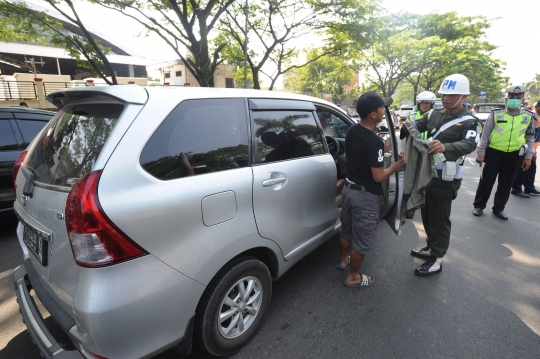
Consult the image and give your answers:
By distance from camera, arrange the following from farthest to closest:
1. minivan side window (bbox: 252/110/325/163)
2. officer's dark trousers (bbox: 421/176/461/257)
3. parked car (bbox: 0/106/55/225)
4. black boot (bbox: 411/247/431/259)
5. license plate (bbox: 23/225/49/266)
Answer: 1. parked car (bbox: 0/106/55/225)
2. black boot (bbox: 411/247/431/259)
3. officer's dark trousers (bbox: 421/176/461/257)
4. minivan side window (bbox: 252/110/325/163)
5. license plate (bbox: 23/225/49/266)

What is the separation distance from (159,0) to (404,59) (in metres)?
17.9

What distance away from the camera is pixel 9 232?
4.01 m

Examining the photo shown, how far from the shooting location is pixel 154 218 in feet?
4.84

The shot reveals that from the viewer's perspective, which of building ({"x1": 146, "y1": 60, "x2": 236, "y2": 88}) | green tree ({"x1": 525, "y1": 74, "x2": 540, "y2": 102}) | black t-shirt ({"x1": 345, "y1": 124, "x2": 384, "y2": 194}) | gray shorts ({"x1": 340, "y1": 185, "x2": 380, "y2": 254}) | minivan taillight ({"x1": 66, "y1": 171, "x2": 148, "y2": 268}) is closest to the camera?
minivan taillight ({"x1": 66, "y1": 171, "x2": 148, "y2": 268})

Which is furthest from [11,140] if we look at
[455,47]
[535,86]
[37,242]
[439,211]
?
[535,86]

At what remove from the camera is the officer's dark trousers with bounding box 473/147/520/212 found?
4.46 metres

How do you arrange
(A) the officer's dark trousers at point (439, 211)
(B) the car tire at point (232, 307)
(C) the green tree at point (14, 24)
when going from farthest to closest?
(C) the green tree at point (14, 24) < (A) the officer's dark trousers at point (439, 211) < (B) the car tire at point (232, 307)

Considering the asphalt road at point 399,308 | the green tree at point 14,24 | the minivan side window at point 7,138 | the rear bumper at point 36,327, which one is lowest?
the asphalt road at point 399,308

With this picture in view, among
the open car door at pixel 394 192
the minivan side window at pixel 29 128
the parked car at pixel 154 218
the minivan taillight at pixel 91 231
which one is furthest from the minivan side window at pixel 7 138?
the open car door at pixel 394 192

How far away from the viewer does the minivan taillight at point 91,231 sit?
1352 millimetres

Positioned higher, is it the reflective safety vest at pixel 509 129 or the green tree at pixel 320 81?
the green tree at pixel 320 81

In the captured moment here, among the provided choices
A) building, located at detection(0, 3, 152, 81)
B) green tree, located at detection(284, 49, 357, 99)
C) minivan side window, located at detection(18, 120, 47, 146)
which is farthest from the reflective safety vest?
green tree, located at detection(284, 49, 357, 99)

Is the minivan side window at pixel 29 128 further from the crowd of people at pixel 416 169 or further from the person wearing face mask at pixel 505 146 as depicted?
the person wearing face mask at pixel 505 146

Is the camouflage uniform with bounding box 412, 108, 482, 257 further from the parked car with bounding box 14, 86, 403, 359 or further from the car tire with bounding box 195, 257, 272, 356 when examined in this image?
the car tire with bounding box 195, 257, 272, 356
